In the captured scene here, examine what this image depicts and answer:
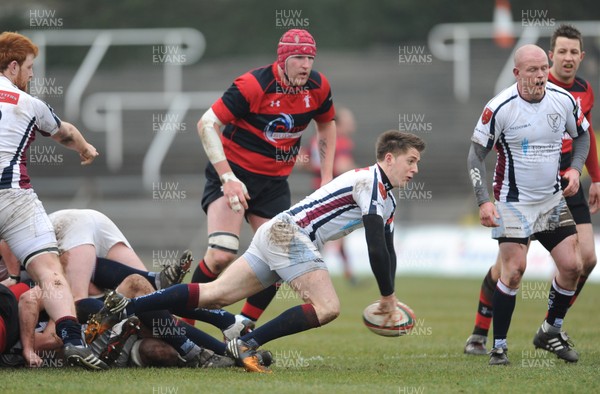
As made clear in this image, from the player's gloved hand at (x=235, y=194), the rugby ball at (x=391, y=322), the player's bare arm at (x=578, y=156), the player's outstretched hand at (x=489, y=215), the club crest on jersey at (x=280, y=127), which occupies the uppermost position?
the club crest on jersey at (x=280, y=127)

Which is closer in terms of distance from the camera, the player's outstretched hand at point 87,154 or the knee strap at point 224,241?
the player's outstretched hand at point 87,154

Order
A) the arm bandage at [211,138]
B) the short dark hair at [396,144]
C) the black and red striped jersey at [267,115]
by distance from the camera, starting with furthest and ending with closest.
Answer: the black and red striped jersey at [267,115] < the arm bandage at [211,138] < the short dark hair at [396,144]

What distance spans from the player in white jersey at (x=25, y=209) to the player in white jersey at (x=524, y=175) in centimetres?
307

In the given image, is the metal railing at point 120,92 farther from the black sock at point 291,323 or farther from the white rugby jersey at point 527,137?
the black sock at point 291,323

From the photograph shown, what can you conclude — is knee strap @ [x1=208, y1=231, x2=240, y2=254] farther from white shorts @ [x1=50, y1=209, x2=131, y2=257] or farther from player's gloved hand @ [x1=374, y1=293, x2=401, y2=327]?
player's gloved hand @ [x1=374, y1=293, x2=401, y2=327]

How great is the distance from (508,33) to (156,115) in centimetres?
939

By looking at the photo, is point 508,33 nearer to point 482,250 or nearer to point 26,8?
point 482,250

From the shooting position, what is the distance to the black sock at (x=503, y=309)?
25.6 ft

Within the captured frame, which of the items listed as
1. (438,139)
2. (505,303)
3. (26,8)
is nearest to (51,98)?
(26,8)

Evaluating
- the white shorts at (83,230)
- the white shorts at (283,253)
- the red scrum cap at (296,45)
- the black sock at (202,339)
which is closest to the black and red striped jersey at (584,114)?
the red scrum cap at (296,45)

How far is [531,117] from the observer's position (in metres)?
7.67

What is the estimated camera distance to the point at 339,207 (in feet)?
24.0

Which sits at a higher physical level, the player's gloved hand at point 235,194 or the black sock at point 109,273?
the player's gloved hand at point 235,194

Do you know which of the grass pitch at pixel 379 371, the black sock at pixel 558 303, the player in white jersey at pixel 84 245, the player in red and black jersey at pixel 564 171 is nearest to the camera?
the grass pitch at pixel 379 371
